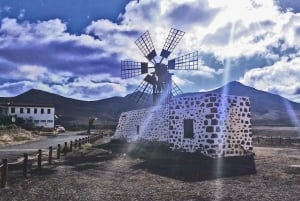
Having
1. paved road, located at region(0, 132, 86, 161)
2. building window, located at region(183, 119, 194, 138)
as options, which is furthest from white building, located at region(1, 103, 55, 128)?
building window, located at region(183, 119, 194, 138)

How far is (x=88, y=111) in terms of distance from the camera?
175750 mm

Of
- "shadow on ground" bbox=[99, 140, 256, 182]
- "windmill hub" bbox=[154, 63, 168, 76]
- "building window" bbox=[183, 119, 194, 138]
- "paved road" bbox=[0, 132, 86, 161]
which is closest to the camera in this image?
"shadow on ground" bbox=[99, 140, 256, 182]

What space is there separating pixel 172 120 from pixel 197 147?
2984 mm

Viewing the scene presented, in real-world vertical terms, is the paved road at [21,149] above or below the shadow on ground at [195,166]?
below

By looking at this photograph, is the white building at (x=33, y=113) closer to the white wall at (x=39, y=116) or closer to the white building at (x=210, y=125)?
the white wall at (x=39, y=116)

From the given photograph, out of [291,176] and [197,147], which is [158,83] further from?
[291,176]

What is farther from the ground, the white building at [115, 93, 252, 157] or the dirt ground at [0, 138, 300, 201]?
the white building at [115, 93, 252, 157]

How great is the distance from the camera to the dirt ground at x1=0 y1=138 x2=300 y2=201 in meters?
10.7

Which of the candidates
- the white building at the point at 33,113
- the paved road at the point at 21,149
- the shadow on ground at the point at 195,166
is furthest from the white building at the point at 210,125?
the white building at the point at 33,113

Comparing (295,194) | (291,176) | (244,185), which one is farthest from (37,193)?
(291,176)

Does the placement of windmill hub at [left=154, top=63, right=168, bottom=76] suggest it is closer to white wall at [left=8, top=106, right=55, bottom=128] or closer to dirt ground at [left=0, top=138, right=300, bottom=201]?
dirt ground at [left=0, top=138, right=300, bottom=201]

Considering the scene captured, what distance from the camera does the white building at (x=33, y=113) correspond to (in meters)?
78.2

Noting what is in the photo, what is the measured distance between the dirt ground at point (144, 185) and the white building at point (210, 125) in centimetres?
448

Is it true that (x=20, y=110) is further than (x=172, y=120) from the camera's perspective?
Yes
